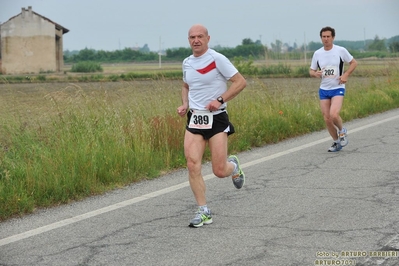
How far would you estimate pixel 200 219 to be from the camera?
660cm

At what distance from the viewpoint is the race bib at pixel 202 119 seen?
686cm

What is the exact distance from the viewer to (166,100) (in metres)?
12.6

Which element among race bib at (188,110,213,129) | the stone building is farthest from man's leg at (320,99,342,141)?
the stone building

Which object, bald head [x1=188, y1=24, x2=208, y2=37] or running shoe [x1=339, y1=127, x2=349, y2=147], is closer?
bald head [x1=188, y1=24, x2=208, y2=37]

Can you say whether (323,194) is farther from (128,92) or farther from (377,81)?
(377,81)

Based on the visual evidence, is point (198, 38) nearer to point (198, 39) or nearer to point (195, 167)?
point (198, 39)

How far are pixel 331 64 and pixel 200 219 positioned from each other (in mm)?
5526

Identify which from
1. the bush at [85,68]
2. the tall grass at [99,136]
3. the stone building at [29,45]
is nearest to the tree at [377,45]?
the bush at [85,68]

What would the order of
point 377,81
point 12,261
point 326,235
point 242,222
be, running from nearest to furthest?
1. point 12,261
2. point 326,235
3. point 242,222
4. point 377,81

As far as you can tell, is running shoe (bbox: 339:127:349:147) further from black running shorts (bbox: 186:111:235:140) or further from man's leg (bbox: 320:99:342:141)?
black running shorts (bbox: 186:111:235:140)

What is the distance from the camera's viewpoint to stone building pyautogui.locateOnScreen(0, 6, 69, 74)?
55656 millimetres

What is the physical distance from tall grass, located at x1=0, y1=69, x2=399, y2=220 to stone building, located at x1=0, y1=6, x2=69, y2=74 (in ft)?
141

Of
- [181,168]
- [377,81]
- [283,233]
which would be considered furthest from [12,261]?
[377,81]

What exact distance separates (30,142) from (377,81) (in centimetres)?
1558
